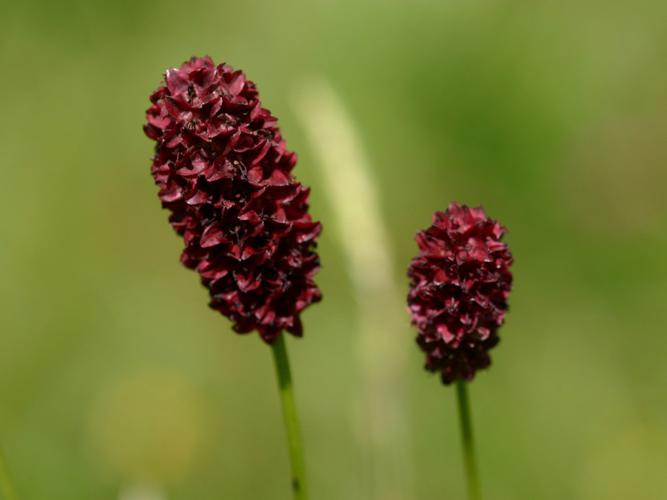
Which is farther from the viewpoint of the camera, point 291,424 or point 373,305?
point 373,305

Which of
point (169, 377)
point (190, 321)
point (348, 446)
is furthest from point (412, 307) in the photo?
point (190, 321)

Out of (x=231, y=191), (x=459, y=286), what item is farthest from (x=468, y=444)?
(x=231, y=191)

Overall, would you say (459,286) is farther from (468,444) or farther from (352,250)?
(352,250)

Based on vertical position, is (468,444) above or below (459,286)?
below

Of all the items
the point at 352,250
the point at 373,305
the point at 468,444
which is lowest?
the point at 468,444

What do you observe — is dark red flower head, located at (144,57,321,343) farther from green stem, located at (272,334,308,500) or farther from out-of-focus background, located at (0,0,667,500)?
out-of-focus background, located at (0,0,667,500)

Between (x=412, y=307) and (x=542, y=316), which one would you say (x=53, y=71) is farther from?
(x=412, y=307)
